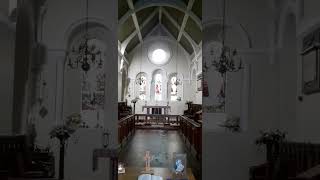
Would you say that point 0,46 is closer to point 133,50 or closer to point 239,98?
point 239,98

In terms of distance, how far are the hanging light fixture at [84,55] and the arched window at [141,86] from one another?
13.6 m

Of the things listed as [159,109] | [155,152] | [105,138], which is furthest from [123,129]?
[159,109]

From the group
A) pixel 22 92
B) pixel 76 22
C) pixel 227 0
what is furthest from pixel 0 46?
pixel 227 0

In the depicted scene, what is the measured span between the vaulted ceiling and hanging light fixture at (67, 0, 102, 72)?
4.90 metres

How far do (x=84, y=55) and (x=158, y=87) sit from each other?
1406 centimetres

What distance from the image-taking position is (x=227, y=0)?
6949 millimetres

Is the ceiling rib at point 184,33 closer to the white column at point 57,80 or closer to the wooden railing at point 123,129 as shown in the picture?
the wooden railing at point 123,129

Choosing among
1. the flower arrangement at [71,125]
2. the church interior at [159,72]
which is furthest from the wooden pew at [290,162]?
the church interior at [159,72]

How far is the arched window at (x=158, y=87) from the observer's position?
20984 mm

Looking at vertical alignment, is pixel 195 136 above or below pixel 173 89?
below

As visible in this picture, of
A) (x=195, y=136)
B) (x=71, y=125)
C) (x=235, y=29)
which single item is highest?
(x=235, y=29)

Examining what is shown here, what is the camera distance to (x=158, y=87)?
2109 cm

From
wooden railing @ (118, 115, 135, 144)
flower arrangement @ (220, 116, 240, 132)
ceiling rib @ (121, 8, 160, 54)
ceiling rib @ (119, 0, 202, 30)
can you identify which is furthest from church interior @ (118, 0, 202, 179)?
flower arrangement @ (220, 116, 240, 132)

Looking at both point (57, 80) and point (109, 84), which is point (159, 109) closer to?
point (109, 84)
